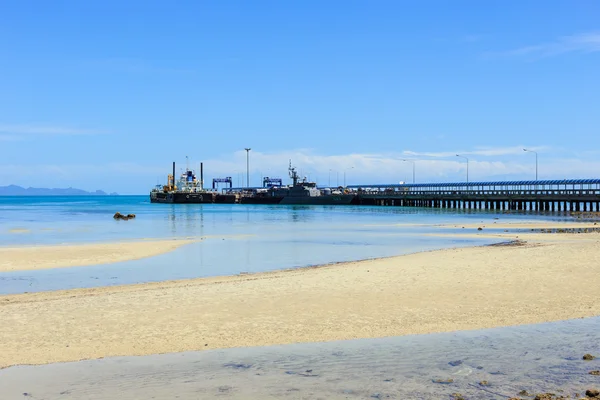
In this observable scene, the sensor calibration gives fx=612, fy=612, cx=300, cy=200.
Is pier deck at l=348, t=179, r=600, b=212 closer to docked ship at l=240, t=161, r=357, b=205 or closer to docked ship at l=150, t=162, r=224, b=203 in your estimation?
docked ship at l=240, t=161, r=357, b=205

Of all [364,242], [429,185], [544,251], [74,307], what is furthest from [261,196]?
[74,307]

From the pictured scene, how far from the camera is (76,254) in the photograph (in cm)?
2972

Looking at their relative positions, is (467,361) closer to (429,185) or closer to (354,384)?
(354,384)

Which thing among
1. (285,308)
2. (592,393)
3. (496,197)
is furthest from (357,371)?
(496,197)

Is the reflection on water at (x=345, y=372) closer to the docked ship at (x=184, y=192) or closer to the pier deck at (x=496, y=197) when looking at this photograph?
the pier deck at (x=496, y=197)

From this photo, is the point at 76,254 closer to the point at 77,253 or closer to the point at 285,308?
the point at 77,253

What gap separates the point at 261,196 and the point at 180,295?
14939 cm

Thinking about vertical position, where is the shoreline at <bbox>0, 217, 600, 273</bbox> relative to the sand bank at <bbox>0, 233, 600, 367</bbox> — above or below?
below

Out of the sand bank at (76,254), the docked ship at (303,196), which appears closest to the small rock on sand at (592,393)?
the sand bank at (76,254)

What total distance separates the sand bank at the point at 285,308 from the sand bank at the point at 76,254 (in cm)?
877

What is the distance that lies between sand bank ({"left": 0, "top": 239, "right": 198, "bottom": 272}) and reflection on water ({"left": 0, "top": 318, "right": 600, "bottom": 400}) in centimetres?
1619

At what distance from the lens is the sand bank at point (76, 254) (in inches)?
1013

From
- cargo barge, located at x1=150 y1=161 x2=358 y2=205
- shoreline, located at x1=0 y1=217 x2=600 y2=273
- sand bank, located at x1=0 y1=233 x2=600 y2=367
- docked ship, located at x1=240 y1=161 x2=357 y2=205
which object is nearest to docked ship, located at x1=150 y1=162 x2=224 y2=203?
cargo barge, located at x1=150 y1=161 x2=358 y2=205

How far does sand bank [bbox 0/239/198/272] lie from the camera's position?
25734 millimetres
